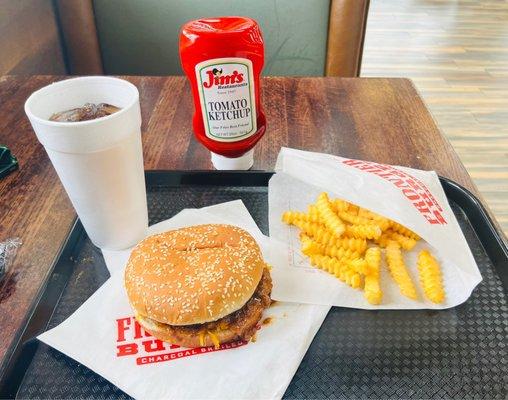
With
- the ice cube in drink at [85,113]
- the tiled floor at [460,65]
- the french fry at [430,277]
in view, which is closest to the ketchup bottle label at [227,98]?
the ice cube in drink at [85,113]

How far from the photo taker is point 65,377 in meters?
0.74

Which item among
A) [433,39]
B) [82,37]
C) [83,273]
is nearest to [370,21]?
[433,39]

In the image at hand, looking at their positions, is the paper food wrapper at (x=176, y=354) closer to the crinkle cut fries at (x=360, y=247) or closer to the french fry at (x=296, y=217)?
the crinkle cut fries at (x=360, y=247)

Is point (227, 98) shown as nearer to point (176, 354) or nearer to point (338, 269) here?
point (338, 269)

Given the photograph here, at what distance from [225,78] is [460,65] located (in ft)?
13.3

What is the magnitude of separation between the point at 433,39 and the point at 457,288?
4.84 metres

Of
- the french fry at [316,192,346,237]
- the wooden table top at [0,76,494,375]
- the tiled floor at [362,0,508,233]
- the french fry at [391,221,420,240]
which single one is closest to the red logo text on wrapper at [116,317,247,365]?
the wooden table top at [0,76,494,375]

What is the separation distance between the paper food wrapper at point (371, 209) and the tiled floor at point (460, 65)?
173cm

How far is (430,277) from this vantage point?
0.87 m

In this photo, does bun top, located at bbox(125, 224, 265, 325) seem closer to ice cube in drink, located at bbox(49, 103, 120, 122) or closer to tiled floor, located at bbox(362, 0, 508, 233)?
ice cube in drink, located at bbox(49, 103, 120, 122)

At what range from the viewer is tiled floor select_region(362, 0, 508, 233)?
3031 mm

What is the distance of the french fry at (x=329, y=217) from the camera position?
93 cm

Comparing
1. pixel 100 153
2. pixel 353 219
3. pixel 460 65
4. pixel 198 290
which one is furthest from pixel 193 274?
pixel 460 65

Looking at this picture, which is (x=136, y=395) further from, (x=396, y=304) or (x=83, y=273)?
(x=396, y=304)
